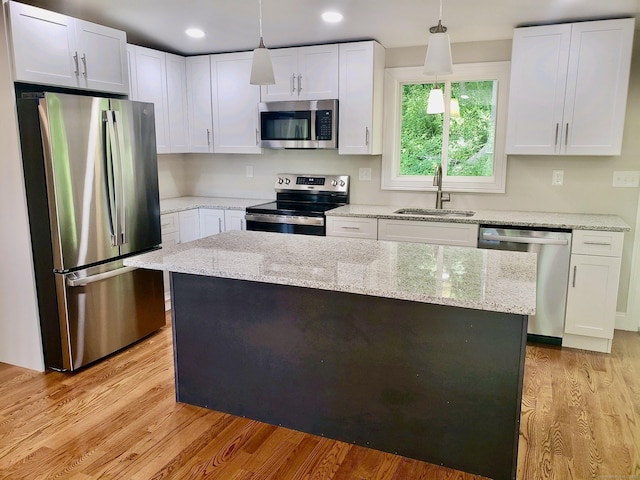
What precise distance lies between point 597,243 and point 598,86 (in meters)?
1.06

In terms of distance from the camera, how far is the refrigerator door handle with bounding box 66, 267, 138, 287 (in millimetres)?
2883

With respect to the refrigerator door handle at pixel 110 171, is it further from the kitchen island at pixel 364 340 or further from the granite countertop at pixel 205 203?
the kitchen island at pixel 364 340

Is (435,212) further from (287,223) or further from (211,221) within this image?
(211,221)

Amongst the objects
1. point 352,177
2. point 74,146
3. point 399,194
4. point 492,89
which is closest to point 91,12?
point 74,146

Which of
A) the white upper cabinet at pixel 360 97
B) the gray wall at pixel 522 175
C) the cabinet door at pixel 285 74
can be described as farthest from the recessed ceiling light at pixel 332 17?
the gray wall at pixel 522 175

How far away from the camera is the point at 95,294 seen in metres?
3.05

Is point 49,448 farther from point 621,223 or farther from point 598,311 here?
point 621,223

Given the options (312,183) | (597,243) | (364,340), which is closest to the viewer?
(364,340)

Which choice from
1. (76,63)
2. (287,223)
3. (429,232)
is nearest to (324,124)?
(287,223)

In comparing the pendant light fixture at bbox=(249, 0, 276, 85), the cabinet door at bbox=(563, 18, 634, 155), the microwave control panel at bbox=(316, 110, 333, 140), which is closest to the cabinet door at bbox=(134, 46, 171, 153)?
the microwave control panel at bbox=(316, 110, 333, 140)

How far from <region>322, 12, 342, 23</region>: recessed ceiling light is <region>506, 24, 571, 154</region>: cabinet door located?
1265mm

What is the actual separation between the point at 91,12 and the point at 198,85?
1.23 m

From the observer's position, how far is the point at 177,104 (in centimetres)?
438

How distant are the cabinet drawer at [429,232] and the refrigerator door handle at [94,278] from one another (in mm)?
1878
